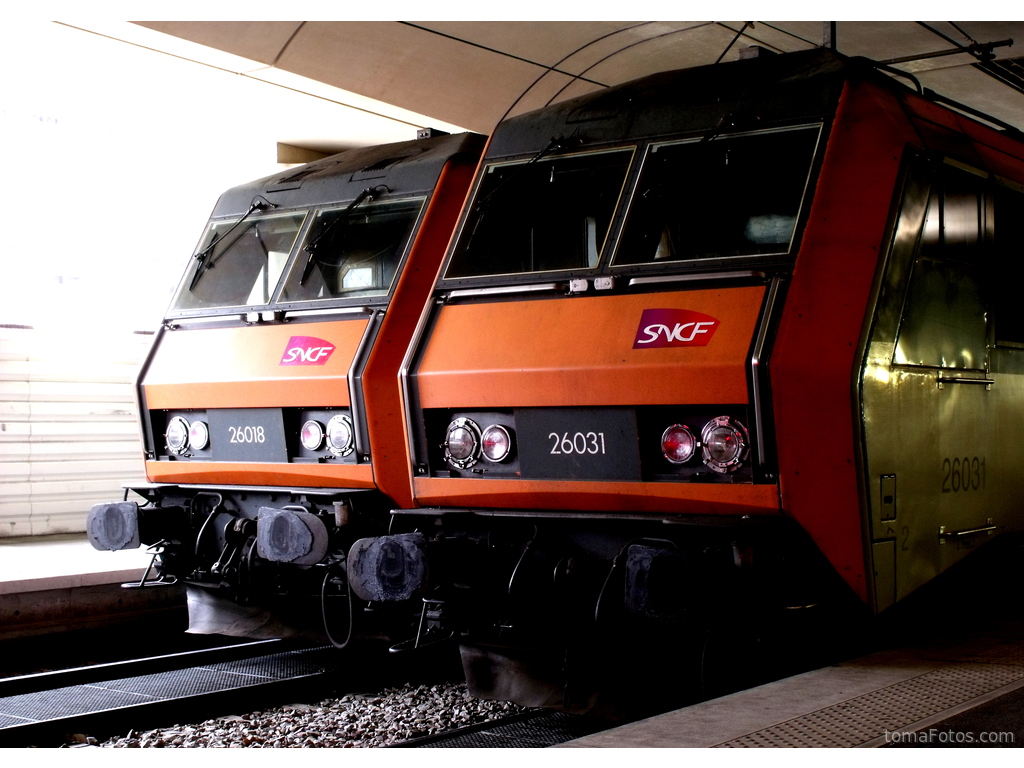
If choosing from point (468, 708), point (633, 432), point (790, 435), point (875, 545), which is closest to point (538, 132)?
point (633, 432)

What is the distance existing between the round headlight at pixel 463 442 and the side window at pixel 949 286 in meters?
1.79

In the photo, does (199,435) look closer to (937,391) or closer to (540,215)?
(540,215)

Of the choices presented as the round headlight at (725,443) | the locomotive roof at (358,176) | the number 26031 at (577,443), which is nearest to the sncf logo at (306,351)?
the locomotive roof at (358,176)

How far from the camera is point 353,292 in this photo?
6078 mm

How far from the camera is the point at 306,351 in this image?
19.4 ft

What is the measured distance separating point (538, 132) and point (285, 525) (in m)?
2.24

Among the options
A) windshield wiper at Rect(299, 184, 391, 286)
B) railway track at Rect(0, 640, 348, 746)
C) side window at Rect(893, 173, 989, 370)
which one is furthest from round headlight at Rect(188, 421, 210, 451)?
side window at Rect(893, 173, 989, 370)

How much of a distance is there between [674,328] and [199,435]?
3084 millimetres

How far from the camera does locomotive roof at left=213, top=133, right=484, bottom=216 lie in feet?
20.2

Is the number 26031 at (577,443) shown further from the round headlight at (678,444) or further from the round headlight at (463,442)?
the round headlight at (463,442)

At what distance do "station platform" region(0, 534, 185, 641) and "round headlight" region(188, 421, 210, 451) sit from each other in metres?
1.84

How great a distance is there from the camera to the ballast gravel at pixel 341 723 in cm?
531

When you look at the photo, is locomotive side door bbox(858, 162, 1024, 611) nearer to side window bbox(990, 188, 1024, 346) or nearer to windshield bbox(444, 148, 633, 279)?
side window bbox(990, 188, 1024, 346)

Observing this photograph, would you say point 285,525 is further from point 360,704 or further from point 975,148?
point 975,148
